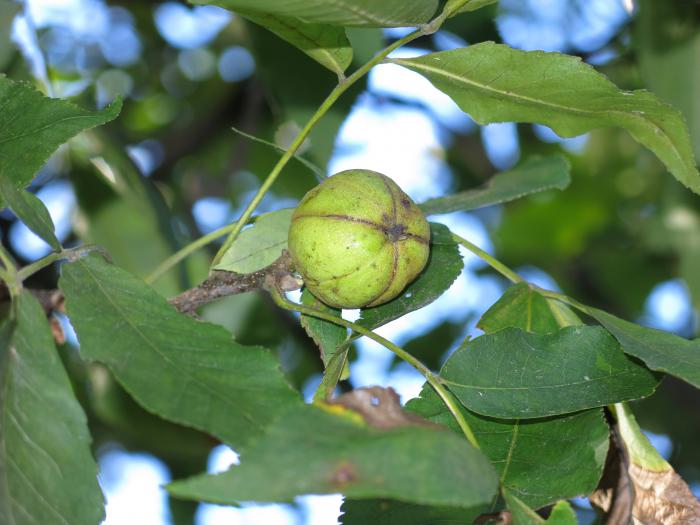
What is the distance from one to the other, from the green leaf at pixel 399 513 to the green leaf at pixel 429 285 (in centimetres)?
36

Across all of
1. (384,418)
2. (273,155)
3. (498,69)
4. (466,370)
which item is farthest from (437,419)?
(273,155)

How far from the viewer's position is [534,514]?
4.95ft

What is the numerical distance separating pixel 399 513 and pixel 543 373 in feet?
1.28

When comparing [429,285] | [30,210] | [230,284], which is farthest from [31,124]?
[429,285]

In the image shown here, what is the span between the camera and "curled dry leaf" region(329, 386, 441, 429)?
127 cm

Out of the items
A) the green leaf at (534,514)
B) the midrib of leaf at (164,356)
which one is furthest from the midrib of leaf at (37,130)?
the green leaf at (534,514)

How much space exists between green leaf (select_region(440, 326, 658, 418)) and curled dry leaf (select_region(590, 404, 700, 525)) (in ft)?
0.93

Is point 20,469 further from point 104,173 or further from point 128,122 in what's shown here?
point 128,122

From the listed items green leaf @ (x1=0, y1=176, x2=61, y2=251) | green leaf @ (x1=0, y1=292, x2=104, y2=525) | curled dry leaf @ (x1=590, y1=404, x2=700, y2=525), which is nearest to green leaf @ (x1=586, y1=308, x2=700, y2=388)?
curled dry leaf @ (x1=590, y1=404, x2=700, y2=525)

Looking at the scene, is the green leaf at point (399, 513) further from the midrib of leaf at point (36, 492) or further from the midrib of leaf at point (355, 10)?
the midrib of leaf at point (355, 10)

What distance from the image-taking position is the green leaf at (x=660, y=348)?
5.02 feet

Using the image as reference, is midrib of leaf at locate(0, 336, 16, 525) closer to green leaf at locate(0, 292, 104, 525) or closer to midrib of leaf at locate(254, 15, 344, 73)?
green leaf at locate(0, 292, 104, 525)

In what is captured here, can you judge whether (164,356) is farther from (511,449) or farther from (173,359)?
(511,449)

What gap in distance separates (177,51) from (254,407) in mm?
4281
